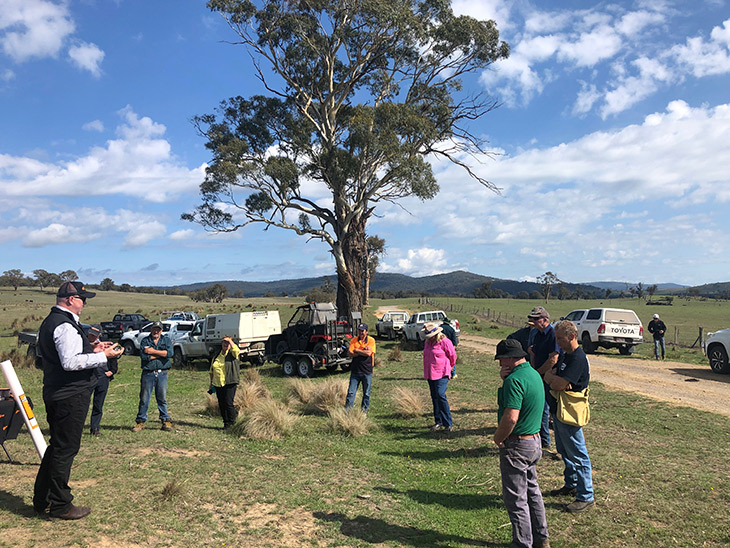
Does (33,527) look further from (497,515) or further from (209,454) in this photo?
(497,515)

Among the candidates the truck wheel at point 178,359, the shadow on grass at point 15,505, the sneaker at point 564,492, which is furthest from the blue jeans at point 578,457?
the truck wheel at point 178,359

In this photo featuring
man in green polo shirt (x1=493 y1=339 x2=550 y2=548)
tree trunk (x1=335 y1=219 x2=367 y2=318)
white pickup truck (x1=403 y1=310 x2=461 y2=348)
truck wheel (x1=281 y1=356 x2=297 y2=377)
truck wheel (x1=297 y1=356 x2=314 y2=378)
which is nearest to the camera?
man in green polo shirt (x1=493 y1=339 x2=550 y2=548)

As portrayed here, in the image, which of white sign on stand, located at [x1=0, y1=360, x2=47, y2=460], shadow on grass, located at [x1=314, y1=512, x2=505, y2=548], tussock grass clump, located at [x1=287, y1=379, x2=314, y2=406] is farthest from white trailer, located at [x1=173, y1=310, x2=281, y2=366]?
shadow on grass, located at [x1=314, y1=512, x2=505, y2=548]

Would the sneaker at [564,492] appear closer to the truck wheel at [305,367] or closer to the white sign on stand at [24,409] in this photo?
the white sign on stand at [24,409]

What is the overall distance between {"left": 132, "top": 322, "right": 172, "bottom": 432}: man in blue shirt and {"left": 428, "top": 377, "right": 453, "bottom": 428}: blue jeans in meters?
4.46

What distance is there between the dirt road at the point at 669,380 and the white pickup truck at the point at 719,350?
0.28 metres

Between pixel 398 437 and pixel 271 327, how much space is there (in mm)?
12221

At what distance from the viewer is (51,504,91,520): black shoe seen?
4.40 metres

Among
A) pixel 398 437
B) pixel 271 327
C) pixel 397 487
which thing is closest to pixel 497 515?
pixel 397 487

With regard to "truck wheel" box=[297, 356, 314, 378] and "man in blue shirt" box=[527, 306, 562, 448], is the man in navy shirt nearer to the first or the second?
"man in blue shirt" box=[527, 306, 562, 448]

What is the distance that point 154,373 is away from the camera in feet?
27.1

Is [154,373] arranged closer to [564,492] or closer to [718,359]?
[564,492]

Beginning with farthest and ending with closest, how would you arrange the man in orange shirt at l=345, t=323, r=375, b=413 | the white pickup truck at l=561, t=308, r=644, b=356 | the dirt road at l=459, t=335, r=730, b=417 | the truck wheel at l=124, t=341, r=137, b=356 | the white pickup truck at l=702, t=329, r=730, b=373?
the truck wheel at l=124, t=341, r=137, b=356 → the white pickup truck at l=561, t=308, r=644, b=356 → the white pickup truck at l=702, t=329, r=730, b=373 → the dirt road at l=459, t=335, r=730, b=417 → the man in orange shirt at l=345, t=323, r=375, b=413

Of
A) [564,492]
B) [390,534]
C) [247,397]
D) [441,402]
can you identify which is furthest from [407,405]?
[390,534]
